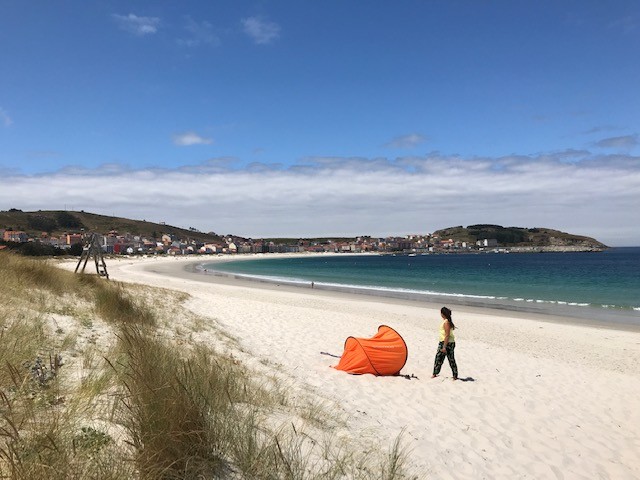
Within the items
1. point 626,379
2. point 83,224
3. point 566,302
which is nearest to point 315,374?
point 626,379

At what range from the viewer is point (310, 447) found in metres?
3.73

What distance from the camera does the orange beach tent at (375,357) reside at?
852 cm

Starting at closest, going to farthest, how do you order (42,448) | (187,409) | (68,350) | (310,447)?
(42,448), (187,409), (310,447), (68,350)

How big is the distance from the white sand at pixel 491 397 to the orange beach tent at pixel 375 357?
299 mm

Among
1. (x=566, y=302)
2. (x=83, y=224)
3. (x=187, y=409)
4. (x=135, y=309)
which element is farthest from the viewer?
(x=83, y=224)

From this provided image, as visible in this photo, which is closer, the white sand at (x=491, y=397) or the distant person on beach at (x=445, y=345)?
the white sand at (x=491, y=397)

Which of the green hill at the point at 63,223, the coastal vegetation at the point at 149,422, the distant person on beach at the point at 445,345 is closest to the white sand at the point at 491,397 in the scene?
the distant person on beach at the point at 445,345

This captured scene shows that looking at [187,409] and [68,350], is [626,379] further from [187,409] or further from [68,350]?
[68,350]

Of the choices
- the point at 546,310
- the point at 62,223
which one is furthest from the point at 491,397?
the point at 62,223

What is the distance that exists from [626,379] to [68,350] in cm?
1149

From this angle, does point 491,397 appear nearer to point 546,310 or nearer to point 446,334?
point 446,334

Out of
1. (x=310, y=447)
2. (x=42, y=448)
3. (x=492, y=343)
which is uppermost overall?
(x=42, y=448)

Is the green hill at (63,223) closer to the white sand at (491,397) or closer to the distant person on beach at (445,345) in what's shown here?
the white sand at (491,397)

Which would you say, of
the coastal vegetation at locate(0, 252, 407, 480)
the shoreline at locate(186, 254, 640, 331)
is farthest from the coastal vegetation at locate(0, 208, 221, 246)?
the coastal vegetation at locate(0, 252, 407, 480)
